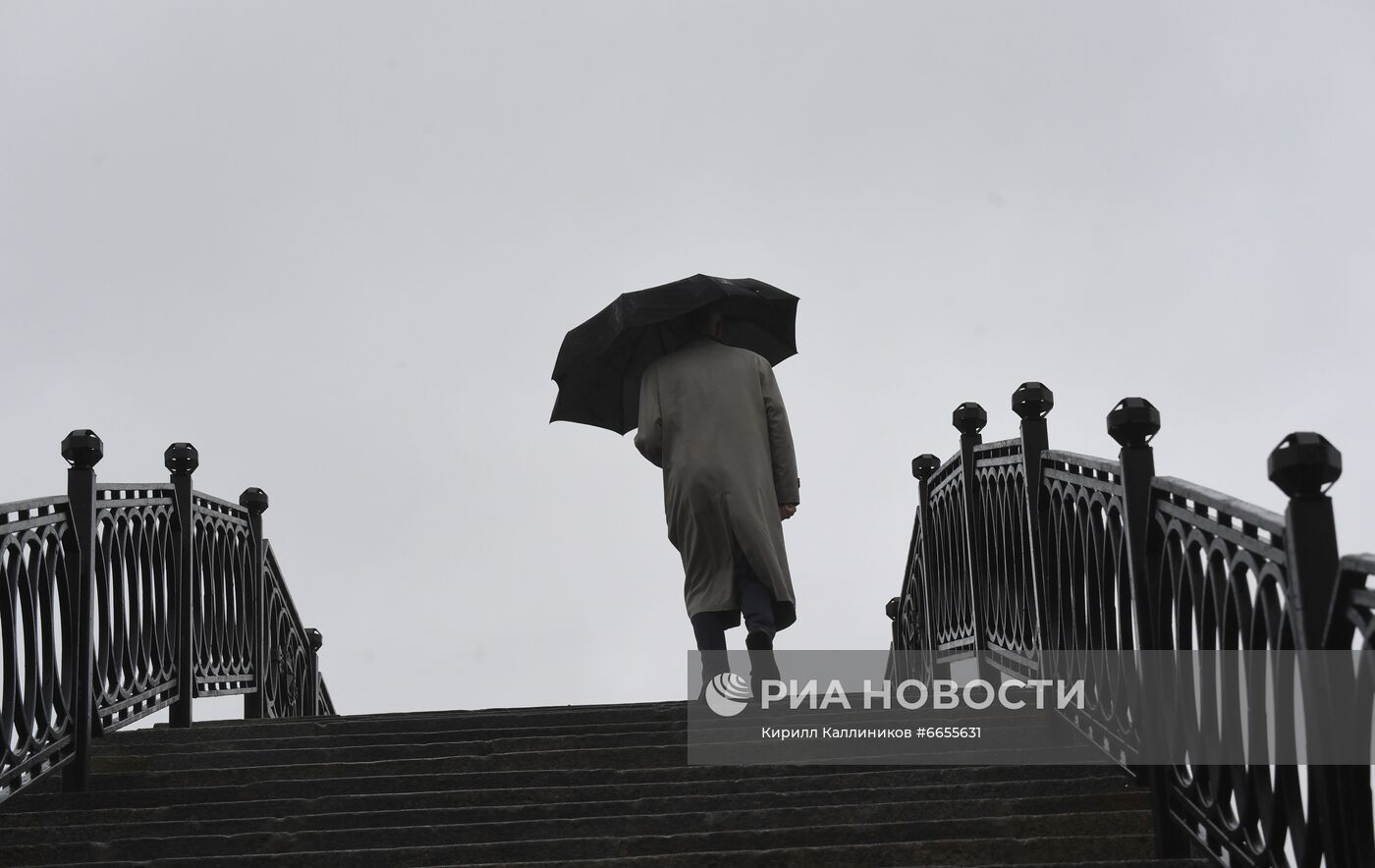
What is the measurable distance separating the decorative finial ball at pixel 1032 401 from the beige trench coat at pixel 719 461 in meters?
1.38

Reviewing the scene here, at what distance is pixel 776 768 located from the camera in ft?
16.2

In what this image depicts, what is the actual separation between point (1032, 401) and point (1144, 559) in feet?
4.74

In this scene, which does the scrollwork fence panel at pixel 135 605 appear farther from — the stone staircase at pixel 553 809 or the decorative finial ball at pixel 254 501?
the decorative finial ball at pixel 254 501

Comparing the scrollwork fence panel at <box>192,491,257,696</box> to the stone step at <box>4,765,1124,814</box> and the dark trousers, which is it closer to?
the stone step at <box>4,765,1124,814</box>

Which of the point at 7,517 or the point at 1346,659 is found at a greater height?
the point at 7,517

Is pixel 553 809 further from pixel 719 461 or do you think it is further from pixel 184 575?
pixel 184 575

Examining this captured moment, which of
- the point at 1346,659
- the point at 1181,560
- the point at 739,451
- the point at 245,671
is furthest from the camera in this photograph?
the point at 245,671

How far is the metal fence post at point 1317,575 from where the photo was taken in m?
2.99

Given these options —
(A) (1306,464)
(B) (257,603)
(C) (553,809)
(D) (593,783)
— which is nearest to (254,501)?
(B) (257,603)

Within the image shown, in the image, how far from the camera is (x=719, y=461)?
21.5 feet

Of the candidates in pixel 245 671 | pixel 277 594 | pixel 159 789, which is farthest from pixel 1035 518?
pixel 277 594

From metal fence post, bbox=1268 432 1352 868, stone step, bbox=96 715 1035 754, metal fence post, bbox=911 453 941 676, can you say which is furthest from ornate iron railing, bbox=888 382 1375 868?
metal fence post, bbox=911 453 941 676

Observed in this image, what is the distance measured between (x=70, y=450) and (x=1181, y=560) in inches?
152

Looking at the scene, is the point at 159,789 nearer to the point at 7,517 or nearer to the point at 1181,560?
the point at 7,517
